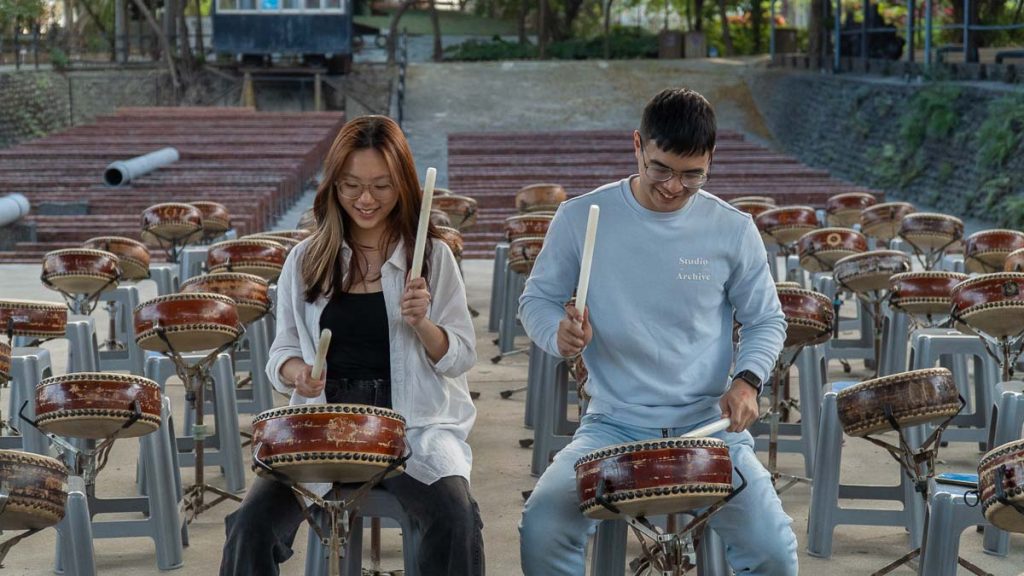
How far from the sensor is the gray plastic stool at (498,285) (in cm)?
1153

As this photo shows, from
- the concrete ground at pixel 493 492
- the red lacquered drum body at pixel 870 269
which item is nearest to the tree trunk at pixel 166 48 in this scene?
the concrete ground at pixel 493 492

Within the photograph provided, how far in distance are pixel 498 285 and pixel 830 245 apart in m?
3.19

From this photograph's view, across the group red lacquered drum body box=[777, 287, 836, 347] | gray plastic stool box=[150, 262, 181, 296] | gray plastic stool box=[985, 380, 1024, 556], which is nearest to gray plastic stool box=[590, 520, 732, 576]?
gray plastic stool box=[985, 380, 1024, 556]

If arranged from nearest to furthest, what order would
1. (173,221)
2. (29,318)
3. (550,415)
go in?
(29,318) < (550,415) < (173,221)

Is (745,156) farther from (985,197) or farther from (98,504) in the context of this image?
(98,504)

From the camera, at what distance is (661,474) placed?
3.95m

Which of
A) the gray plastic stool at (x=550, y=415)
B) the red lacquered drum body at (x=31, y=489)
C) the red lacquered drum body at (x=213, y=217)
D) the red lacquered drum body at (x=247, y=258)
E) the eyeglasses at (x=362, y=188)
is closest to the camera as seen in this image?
the red lacquered drum body at (x=31, y=489)

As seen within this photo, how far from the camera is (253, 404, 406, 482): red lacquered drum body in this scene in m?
4.11

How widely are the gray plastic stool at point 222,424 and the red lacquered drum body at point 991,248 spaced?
409cm

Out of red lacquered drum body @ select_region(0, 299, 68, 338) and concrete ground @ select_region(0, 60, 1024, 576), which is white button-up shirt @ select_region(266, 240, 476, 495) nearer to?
concrete ground @ select_region(0, 60, 1024, 576)

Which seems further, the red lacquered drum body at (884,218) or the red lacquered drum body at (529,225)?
the red lacquered drum body at (884,218)

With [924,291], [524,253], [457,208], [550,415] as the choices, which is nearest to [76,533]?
[550,415]

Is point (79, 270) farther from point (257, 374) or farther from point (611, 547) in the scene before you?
point (611, 547)

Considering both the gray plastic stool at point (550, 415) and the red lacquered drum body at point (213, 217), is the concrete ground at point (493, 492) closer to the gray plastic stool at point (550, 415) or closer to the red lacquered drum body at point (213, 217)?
Result: the gray plastic stool at point (550, 415)
